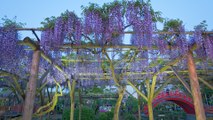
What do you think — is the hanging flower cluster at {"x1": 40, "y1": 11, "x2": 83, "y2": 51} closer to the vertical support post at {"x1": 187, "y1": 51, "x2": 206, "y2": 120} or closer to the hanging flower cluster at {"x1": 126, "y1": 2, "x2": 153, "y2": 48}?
the hanging flower cluster at {"x1": 126, "y1": 2, "x2": 153, "y2": 48}

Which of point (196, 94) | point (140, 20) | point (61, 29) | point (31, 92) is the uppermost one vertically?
point (140, 20)

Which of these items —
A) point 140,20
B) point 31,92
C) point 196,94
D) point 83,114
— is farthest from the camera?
point 83,114

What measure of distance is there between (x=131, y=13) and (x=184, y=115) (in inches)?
704

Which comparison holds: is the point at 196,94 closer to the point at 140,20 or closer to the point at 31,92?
the point at 140,20

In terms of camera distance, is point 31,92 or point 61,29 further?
point 61,29

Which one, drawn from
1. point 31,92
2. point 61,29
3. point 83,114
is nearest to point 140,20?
point 61,29

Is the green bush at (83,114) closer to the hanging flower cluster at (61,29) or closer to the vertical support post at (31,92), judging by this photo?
the vertical support post at (31,92)

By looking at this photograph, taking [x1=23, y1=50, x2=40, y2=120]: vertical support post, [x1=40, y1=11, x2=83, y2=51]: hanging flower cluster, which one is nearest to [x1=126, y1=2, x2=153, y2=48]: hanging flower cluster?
[x1=40, y1=11, x2=83, y2=51]: hanging flower cluster

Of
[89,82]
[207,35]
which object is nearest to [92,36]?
[207,35]

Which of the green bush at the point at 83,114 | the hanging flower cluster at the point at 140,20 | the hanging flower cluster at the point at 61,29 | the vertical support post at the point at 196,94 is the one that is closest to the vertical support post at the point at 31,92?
the hanging flower cluster at the point at 61,29

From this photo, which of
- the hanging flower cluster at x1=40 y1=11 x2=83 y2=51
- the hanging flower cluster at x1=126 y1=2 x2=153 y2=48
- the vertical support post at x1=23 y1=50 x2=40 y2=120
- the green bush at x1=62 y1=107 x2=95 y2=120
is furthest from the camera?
the green bush at x1=62 y1=107 x2=95 y2=120

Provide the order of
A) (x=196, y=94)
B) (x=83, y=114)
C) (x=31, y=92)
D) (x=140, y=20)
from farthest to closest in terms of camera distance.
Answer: (x=83, y=114) → (x=196, y=94) → (x=140, y=20) → (x=31, y=92)

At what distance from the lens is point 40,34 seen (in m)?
4.01

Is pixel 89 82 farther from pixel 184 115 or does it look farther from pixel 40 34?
pixel 184 115
